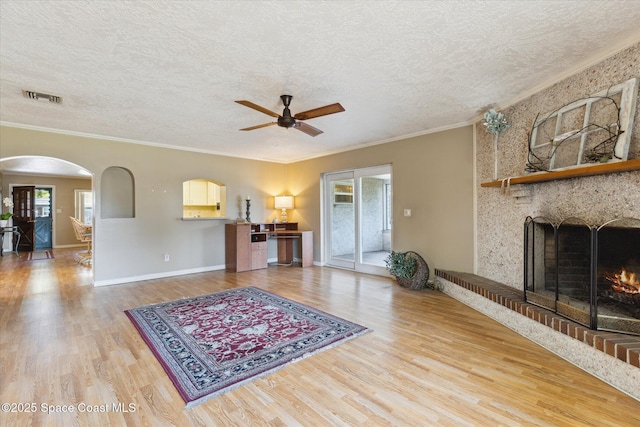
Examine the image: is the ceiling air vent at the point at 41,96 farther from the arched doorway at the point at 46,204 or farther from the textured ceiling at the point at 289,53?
the arched doorway at the point at 46,204

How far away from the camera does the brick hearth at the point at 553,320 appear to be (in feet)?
6.38

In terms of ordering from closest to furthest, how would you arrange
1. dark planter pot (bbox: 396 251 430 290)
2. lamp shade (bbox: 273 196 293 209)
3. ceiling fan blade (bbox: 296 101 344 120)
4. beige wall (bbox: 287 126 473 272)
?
ceiling fan blade (bbox: 296 101 344 120)
beige wall (bbox: 287 126 473 272)
dark planter pot (bbox: 396 251 430 290)
lamp shade (bbox: 273 196 293 209)

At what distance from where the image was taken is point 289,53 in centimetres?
236

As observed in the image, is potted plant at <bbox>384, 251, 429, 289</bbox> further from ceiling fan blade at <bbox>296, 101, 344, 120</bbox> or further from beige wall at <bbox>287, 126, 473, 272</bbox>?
ceiling fan blade at <bbox>296, 101, 344, 120</bbox>

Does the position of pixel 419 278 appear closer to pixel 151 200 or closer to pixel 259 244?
pixel 259 244

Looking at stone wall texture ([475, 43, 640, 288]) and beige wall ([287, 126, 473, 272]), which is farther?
beige wall ([287, 126, 473, 272])

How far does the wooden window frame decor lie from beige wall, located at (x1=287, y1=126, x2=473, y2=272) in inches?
47.3

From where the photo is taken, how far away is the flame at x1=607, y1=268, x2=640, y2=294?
7.36 feet

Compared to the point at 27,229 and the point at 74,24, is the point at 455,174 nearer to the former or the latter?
the point at 74,24

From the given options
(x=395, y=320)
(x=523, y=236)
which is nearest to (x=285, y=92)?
(x=395, y=320)

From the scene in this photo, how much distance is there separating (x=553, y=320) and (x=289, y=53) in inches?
123

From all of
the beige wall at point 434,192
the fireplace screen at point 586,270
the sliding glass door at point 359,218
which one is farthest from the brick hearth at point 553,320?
the sliding glass door at point 359,218

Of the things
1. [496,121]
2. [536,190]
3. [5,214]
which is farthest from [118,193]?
[536,190]

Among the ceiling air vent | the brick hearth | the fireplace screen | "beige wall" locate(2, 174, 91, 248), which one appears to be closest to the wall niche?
the ceiling air vent
